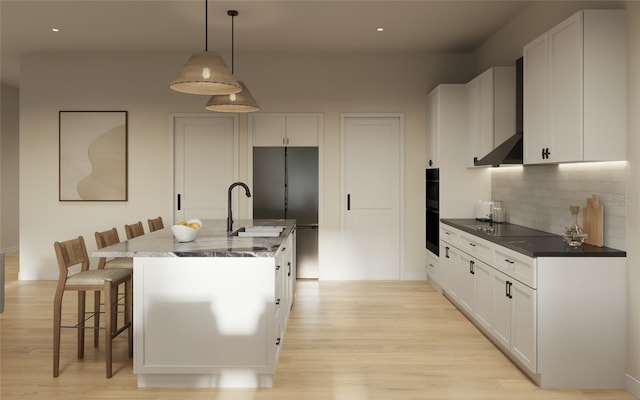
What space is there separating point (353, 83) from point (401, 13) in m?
1.69

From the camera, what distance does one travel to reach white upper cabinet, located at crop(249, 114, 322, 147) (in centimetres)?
670

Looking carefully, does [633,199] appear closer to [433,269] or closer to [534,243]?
[534,243]

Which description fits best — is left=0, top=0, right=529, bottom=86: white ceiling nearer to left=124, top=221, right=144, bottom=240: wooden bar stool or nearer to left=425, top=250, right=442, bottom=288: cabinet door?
left=124, top=221, right=144, bottom=240: wooden bar stool

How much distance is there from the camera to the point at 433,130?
6250mm

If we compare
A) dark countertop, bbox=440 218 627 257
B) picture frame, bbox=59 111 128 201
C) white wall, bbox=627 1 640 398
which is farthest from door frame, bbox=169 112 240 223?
white wall, bbox=627 1 640 398

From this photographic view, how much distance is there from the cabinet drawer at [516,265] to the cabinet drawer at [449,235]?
4.01ft

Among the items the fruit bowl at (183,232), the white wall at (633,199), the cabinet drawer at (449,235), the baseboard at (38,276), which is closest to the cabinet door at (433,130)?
the cabinet drawer at (449,235)

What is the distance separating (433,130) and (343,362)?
353 cm

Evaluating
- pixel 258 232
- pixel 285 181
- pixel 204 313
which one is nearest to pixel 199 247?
pixel 204 313

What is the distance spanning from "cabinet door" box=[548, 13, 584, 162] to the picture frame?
528 cm

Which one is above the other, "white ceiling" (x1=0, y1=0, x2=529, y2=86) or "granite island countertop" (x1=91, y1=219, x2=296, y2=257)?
"white ceiling" (x1=0, y1=0, x2=529, y2=86)

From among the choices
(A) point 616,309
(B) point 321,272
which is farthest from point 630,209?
(B) point 321,272

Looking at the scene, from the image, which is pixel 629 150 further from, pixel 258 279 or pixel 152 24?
pixel 152 24

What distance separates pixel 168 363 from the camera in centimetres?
315
